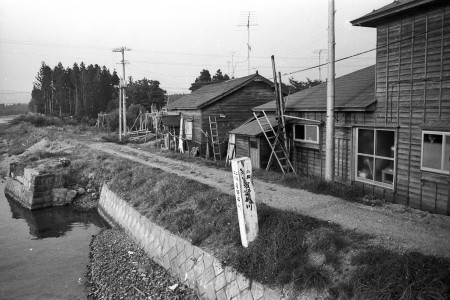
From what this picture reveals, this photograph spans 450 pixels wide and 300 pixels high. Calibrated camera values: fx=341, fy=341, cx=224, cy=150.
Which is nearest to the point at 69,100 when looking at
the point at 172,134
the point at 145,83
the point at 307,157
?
the point at 145,83

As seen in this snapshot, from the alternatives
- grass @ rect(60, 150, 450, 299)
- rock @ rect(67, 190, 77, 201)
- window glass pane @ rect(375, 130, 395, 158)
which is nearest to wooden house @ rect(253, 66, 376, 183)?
window glass pane @ rect(375, 130, 395, 158)

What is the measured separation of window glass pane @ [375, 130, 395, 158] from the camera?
11430 millimetres

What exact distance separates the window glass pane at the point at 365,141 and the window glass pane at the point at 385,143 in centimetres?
33

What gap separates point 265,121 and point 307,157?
367 centimetres

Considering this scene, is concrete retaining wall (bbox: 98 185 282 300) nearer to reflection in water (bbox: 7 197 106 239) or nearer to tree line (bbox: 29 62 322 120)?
→ reflection in water (bbox: 7 197 106 239)

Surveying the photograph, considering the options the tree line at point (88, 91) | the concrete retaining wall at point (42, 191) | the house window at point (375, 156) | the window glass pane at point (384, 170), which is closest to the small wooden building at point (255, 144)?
the house window at point (375, 156)

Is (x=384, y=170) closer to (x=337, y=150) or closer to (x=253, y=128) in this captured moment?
(x=337, y=150)

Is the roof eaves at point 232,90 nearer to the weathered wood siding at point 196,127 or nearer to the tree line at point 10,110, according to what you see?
the weathered wood siding at point 196,127

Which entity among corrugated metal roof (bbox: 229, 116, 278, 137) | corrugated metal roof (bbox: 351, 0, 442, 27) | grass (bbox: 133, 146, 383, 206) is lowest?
grass (bbox: 133, 146, 383, 206)

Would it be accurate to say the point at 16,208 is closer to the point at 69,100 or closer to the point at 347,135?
the point at 347,135

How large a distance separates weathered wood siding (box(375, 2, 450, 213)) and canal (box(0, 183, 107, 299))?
10748mm

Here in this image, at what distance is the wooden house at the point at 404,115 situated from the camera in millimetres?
9852

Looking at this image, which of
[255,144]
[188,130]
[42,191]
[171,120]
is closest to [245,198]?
[255,144]

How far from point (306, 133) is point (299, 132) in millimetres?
562
